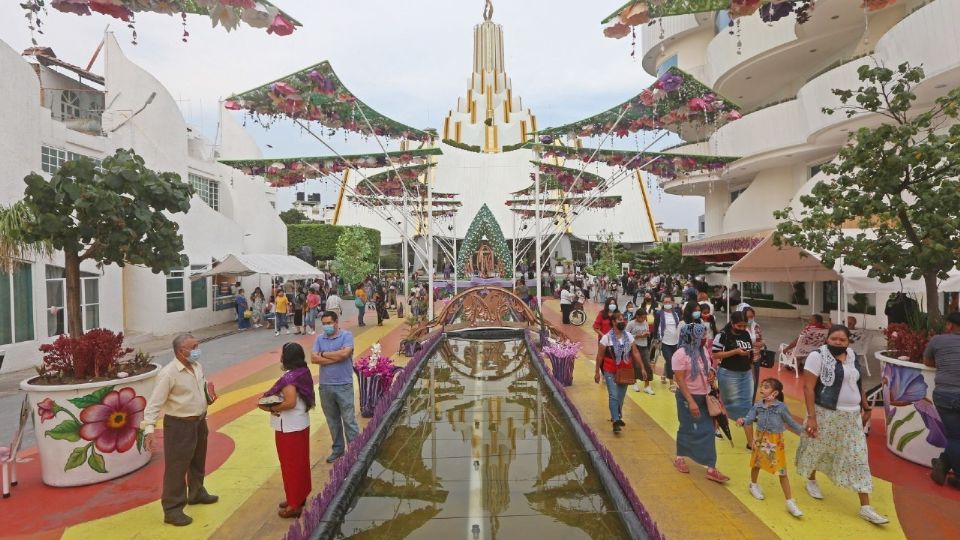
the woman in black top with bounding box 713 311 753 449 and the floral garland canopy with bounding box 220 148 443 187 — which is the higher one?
the floral garland canopy with bounding box 220 148 443 187

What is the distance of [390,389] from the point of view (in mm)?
7227

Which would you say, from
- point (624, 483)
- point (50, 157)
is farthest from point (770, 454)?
point (50, 157)

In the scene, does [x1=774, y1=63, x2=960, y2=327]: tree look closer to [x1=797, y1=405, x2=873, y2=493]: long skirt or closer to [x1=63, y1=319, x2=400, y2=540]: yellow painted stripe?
[x1=797, y1=405, x2=873, y2=493]: long skirt

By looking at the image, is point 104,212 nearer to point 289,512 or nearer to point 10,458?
point 10,458

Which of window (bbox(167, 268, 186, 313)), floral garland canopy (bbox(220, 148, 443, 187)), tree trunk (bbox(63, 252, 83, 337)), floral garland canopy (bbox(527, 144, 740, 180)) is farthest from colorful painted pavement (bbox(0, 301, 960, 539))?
window (bbox(167, 268, 186, 313))

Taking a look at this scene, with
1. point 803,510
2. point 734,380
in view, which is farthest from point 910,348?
point 803,510

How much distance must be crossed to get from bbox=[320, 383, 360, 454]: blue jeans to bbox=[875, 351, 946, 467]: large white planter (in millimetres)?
5381

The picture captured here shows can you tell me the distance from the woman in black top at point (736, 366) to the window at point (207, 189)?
1871 centimetres

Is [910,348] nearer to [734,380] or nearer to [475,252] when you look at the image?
[734,380]

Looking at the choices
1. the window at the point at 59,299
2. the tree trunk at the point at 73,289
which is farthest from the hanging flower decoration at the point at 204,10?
the window at the point at 59,299

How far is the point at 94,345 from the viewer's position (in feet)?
17.9

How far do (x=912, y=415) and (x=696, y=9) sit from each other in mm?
4899

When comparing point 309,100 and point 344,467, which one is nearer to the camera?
point 344,467

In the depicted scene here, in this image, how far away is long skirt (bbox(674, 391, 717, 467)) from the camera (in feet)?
16.7
